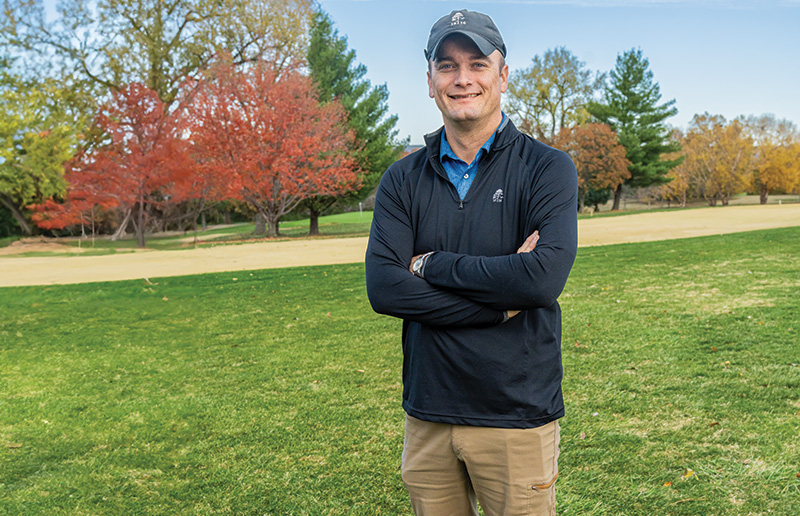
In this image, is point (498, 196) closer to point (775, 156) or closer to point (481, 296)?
point (481, 296)

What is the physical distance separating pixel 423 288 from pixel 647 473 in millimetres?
2216

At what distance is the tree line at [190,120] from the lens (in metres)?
23.5

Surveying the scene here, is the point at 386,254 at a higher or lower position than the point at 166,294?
higher

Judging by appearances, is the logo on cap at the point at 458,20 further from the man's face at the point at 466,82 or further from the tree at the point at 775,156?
the tree at the point at 775,156

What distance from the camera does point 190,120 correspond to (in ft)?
81.8

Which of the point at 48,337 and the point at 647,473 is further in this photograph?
the point at 48,337

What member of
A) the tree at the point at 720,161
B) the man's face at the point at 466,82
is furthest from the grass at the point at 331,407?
the tree at the point at 720,161

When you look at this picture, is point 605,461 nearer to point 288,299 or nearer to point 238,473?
point 238,473

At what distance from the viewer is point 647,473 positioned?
3.49 metres

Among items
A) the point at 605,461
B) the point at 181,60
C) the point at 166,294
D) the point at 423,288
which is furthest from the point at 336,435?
the point at 181,60

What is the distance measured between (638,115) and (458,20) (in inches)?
1926

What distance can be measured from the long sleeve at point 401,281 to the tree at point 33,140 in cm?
2773

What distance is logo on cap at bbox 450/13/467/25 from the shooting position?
2014 millimetres

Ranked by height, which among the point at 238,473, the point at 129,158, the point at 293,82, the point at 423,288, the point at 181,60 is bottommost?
the point at 238,473
